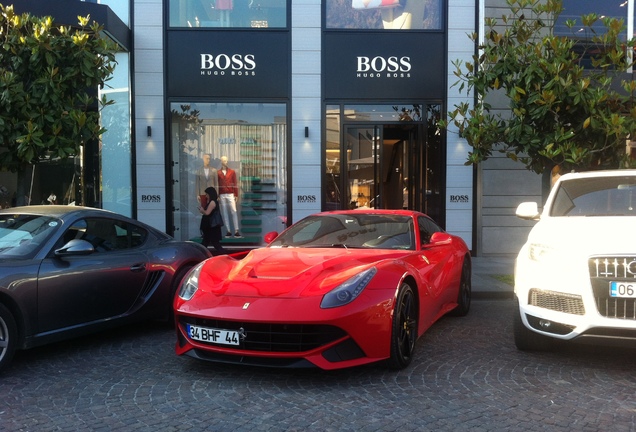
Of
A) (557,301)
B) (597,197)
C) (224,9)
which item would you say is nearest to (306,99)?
(224,9)

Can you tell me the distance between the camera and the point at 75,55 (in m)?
8.15

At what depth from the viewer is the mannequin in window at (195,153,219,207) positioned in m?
13.1

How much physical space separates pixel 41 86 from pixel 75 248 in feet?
13.3

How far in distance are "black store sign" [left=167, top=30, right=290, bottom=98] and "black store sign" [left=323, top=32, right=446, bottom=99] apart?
3.43ft

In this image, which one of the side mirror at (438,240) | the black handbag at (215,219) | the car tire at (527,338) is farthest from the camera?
the black handbag at (215,219)

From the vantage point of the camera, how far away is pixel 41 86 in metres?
8.05

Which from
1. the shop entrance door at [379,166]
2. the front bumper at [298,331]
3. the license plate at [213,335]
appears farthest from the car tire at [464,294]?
the shop entrance door at [379,166]

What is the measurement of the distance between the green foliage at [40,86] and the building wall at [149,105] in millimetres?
4263

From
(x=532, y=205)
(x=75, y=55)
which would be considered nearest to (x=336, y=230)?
(x=532, y=205)

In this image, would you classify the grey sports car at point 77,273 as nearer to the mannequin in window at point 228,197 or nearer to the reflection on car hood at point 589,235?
the reflection on car hood at point 589,235

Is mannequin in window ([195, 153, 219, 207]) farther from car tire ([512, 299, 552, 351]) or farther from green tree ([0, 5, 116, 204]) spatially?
car tire ([512, 299, 552, 351])

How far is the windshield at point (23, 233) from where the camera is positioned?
4.89m

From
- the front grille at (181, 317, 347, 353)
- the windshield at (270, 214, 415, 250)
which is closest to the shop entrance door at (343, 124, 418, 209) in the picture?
the windshield at (270, 214, 415, 250)

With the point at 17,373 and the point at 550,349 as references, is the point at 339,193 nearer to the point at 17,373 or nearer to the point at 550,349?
the point at 550,349
